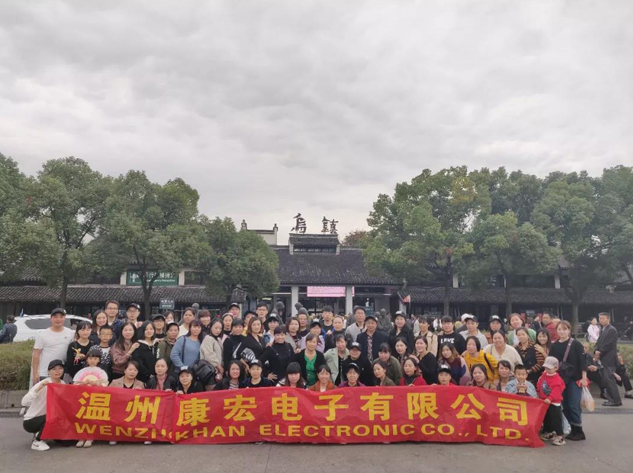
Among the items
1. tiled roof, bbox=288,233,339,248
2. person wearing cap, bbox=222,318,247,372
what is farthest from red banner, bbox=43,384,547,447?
tiled roof, bbox=288,233,339,248

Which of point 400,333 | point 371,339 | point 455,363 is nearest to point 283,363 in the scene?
point 371,339

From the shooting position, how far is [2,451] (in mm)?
5750

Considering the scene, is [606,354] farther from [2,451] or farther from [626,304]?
[626,304]

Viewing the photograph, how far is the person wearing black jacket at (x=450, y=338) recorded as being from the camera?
284 inches

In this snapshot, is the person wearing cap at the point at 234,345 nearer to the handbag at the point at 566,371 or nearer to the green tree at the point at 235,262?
the handbag at the point at 566,371

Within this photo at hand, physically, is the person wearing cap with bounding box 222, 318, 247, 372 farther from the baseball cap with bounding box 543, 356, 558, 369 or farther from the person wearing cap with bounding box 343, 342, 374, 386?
the baseball cap with bounding box 543, 356, 558, 369

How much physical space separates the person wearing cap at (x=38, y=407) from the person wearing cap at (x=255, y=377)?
8.25ft

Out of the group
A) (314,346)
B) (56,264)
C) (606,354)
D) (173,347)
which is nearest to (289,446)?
(314,346)

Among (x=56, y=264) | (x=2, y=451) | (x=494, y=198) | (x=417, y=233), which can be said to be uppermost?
(x=494, y=198)

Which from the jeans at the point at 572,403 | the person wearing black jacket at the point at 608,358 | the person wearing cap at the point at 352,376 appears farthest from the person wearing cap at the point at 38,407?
the person wearing black jacket at the point at 608,358

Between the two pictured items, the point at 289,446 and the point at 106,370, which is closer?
the point at 289,446

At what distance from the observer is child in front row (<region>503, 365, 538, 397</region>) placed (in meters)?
6.18

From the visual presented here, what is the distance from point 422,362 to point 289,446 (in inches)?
89.5

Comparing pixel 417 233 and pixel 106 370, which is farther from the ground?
pixel 417 233
